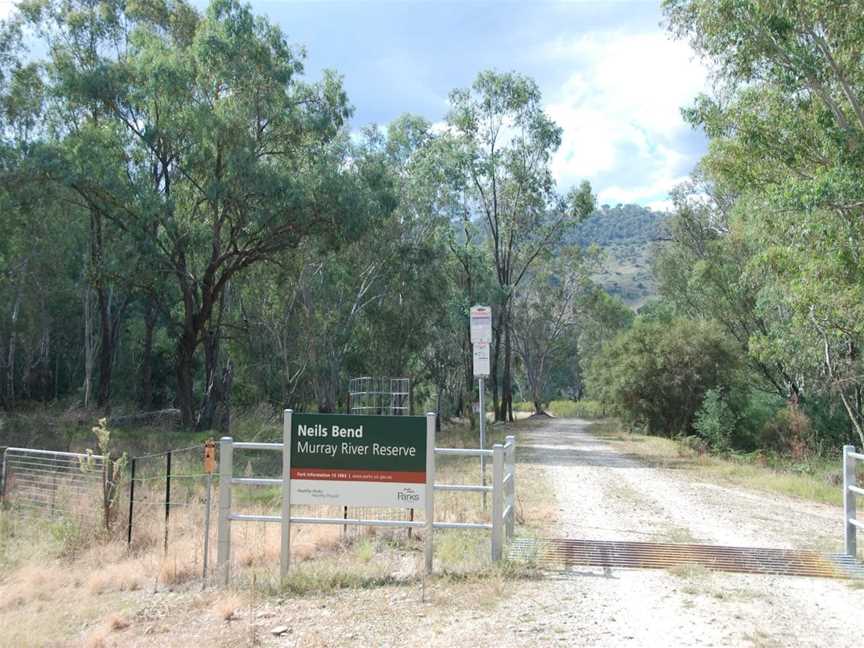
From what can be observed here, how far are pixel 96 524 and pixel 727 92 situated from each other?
15.6 m

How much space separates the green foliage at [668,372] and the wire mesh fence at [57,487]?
26.4 metres

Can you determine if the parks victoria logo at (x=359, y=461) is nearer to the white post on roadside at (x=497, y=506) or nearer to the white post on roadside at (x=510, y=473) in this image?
the white post on roadside at (x=497, y=506)

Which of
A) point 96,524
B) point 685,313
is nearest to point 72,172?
point 96,524

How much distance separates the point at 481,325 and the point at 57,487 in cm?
654

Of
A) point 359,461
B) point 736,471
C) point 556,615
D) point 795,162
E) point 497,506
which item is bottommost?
point 736,471

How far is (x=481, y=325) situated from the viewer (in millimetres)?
10516

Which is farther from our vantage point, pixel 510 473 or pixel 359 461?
pixel 510 473

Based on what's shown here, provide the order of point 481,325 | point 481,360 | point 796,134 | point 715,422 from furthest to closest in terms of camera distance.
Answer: point 715,422 < point 796,134 < point 481,325 < point 481,360

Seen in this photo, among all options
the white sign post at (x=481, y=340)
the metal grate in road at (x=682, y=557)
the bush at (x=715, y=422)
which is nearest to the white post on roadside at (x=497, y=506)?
the metal grate in road at (x=682, y=557)

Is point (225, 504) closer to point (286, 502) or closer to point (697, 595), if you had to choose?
point (286, 502)

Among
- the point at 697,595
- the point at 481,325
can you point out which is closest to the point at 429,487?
the point at 697,595

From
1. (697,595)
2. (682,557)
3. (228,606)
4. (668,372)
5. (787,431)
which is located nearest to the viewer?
(228,606)

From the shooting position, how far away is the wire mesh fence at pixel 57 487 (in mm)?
9867

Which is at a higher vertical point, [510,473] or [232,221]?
[232,221]
